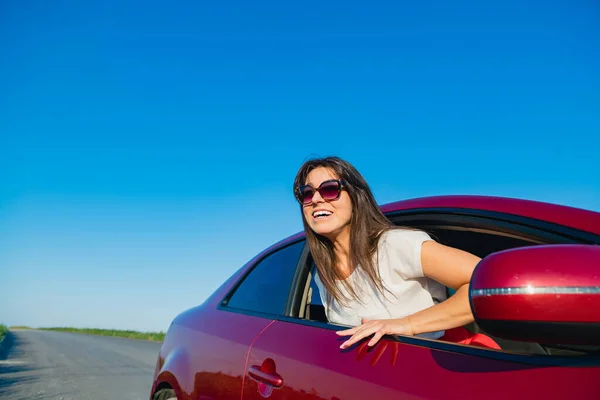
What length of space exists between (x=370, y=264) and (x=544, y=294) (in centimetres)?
119

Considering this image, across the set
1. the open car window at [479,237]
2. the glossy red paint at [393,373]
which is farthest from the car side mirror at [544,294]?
the open car window at [479,237]

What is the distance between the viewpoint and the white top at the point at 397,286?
6.27 feet

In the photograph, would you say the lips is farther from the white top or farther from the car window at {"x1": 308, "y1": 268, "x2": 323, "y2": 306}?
the white top

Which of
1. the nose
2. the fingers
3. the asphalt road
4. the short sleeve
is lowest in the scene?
the asphalt road

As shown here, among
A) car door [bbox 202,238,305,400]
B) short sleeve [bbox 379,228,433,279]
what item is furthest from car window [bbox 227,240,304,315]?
short sleeve [bbox 379,228,433,279]

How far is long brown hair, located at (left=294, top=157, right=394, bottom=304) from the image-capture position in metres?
2.15

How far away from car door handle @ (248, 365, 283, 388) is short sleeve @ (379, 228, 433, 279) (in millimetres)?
615

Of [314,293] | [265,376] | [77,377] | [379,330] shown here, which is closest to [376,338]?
[379,330]

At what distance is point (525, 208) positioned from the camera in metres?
Result: 1.53

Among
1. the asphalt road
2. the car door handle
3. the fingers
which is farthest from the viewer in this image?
the asphalt road

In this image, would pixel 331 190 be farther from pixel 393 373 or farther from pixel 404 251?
pixel 393 373

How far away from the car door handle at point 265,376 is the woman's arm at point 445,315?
1.02 ft

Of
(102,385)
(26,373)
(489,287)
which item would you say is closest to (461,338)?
(489,287)

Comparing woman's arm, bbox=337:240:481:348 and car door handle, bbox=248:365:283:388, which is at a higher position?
woman's arm, bbox=337:240:481:348
